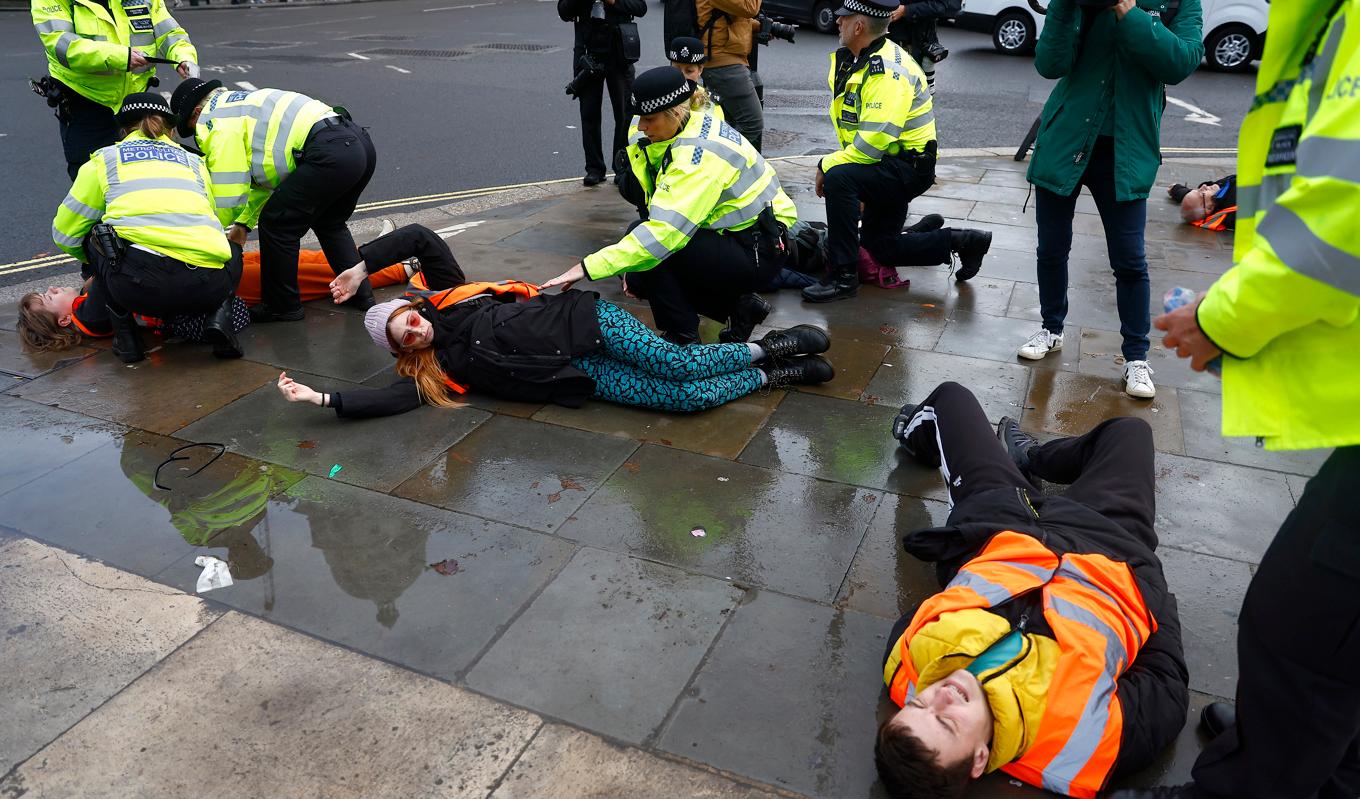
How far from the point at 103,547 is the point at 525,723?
71.3 inches

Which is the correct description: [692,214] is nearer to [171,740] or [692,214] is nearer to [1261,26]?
[171,740]

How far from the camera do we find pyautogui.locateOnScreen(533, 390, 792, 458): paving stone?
4.16 meters

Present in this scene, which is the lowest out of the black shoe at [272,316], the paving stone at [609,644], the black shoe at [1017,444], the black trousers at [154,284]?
the black shoe at [272,316]

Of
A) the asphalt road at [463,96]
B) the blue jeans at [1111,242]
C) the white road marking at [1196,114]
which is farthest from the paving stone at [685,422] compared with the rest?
the white road marking at [1196,114]

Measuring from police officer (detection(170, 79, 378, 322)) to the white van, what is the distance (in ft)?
35.4

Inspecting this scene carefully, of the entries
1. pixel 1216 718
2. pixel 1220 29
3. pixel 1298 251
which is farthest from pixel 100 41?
pixel 1220 29

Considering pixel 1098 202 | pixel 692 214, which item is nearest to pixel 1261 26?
pixel 1098 202

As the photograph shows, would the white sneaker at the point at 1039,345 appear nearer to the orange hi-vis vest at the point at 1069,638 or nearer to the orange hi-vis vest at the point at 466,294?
the orange hi-vis vest at the point at 1069,638

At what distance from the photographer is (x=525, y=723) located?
8.70ft

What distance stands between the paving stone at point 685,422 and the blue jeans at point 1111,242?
1.45 metres

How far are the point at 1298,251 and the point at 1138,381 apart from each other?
9.79 ft

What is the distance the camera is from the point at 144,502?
147 inches

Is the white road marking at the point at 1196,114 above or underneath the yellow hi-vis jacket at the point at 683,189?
underneath

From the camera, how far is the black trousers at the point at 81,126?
609cm
